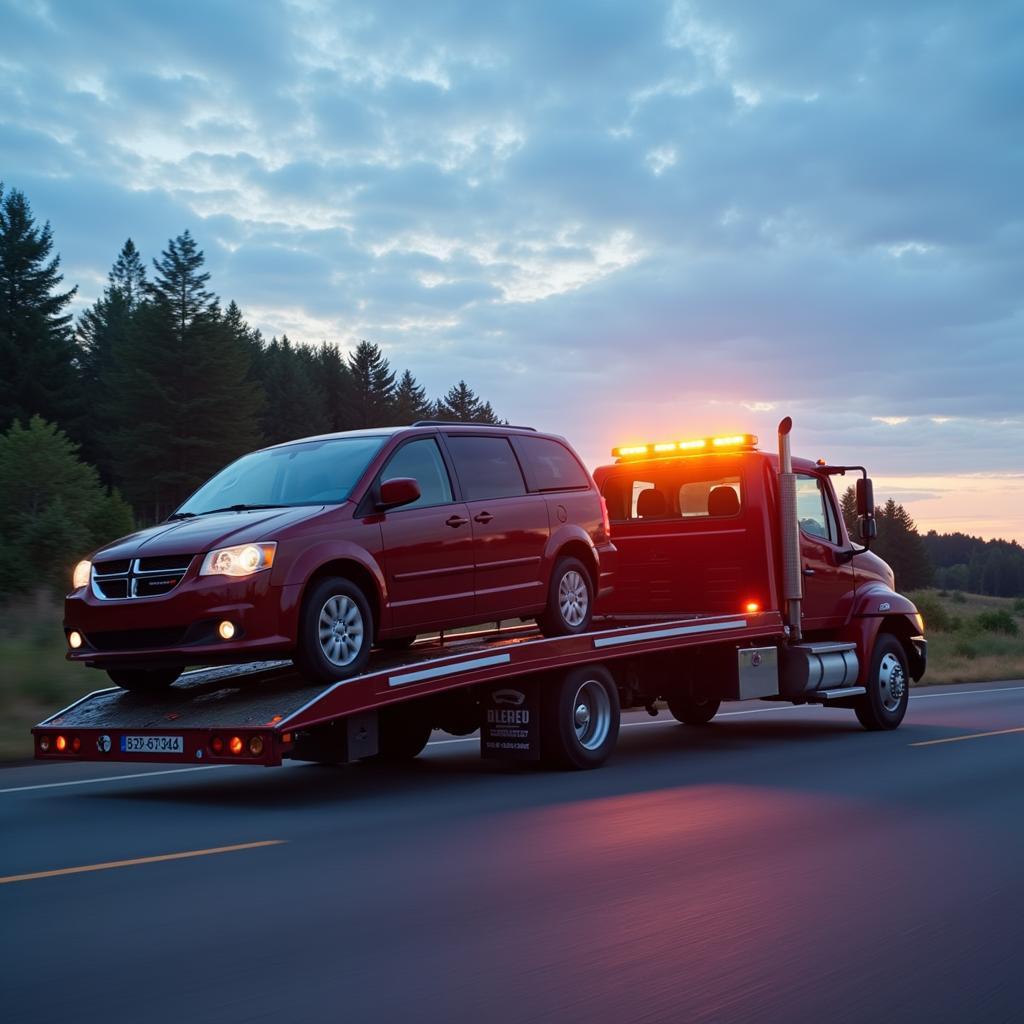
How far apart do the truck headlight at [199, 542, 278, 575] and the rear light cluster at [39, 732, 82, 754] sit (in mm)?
1496

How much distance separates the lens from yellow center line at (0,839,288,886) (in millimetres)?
6629

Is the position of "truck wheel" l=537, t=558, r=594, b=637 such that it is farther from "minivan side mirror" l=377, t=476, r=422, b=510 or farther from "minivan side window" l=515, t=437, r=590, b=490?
"minivan side mirror" l=377, t=476, r=422, b=510

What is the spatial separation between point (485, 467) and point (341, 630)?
2.23 metres

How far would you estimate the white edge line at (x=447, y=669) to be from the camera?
9.06 meters

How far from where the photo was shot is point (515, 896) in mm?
6312

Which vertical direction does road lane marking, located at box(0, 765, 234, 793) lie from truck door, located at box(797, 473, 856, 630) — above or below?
below

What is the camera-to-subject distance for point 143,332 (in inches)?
2886

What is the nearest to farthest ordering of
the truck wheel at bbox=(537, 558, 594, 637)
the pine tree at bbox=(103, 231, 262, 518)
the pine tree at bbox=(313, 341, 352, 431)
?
the truck wheel at bbox=(537, 558, 594, 637) → the pine tree at bbox=(103, 231, 262, 518) → the pine tree at bbox=(313, 341, 352, 431)

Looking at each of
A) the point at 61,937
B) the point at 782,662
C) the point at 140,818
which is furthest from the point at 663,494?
the point at 61,937

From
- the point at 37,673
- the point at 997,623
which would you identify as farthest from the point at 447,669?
the point at 997,623

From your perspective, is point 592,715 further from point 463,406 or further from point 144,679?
point 463,406

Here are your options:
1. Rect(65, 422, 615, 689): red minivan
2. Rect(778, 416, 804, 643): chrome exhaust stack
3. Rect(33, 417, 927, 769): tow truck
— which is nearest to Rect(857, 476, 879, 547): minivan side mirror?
Rect(33, 417, 927, 769): tow truck

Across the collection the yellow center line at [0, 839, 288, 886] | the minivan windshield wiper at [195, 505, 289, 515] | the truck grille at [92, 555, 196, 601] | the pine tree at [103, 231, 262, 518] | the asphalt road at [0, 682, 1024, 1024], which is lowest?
the asphalt road at [0, 682, 1024, 1024]

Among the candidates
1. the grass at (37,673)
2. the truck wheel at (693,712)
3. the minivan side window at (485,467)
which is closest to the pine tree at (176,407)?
the grass at (37,673)
